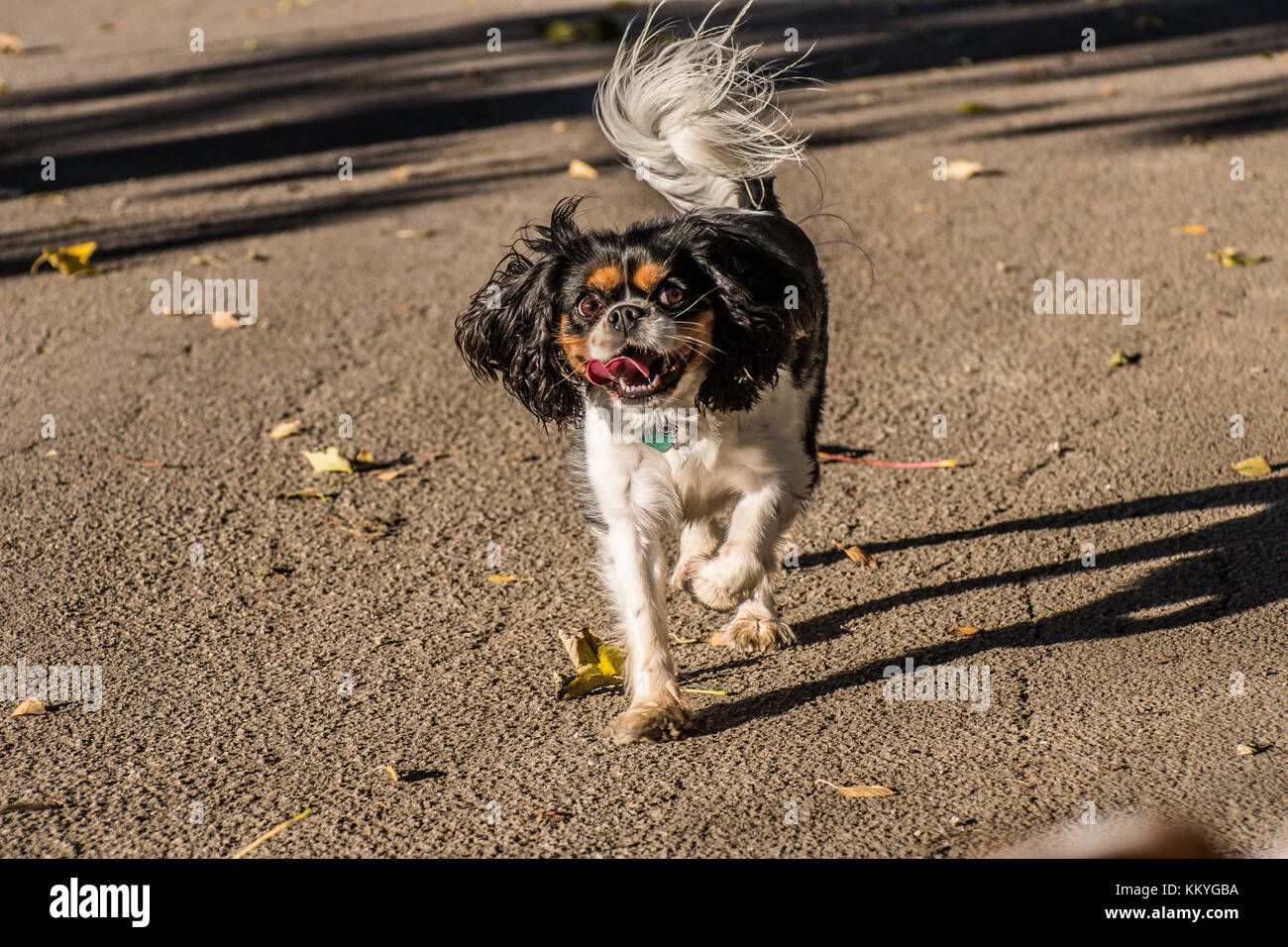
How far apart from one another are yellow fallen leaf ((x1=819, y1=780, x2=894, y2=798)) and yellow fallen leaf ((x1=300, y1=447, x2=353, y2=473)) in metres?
2.68

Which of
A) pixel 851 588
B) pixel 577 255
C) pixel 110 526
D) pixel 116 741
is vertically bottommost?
pixel 116 741

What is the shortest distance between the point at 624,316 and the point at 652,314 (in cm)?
7

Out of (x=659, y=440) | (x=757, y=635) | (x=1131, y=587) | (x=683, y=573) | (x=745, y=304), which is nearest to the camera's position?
(x=745, y=304)

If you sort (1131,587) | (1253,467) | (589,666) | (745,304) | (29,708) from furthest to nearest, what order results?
(1253,467), (1131,587), (589,666), (29,708), (745,304)

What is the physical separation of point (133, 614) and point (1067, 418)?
3.62 m

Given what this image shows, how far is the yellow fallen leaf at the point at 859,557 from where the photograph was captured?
4.52 m

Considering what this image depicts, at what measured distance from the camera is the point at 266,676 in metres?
3.90

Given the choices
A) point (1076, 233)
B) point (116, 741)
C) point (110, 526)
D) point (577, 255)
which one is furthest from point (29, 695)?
point (1076, 233)

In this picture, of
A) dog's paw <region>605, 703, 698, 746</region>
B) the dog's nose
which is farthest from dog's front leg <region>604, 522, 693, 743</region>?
the dog's nose

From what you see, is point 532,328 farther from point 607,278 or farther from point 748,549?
point 748,549

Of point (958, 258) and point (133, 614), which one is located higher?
point (958, 258)

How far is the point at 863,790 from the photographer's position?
3.24 metres

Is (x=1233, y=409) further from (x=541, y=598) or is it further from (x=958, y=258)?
(x=541, y=598)

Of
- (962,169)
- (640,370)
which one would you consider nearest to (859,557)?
(640,370)
